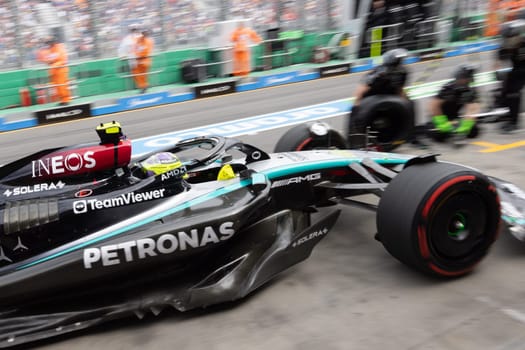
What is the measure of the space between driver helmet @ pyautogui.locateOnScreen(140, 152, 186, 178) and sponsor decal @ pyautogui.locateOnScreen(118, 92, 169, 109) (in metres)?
8.82

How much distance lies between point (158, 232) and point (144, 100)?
9739mm

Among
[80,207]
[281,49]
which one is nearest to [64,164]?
[80,207]

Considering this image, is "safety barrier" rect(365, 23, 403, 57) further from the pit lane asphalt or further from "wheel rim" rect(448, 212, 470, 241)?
"wheel rim" rect(448, 212, 470, 241)

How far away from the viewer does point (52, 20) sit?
13.4 m

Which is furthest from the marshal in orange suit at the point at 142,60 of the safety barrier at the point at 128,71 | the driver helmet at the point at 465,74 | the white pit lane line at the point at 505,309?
the white pit lane line at the point at 505,309

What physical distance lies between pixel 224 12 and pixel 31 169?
1266cm

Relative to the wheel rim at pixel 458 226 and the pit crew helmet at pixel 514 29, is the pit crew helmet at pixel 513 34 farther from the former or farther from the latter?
the wheel rim at pixel 458 226

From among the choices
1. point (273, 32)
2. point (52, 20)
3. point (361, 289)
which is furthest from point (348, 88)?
point (361, 289)

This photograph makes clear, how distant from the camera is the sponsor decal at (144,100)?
41.8ft

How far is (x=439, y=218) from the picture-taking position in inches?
155

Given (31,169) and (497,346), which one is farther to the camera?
(31,169)

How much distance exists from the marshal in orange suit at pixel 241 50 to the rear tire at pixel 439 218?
11960mm

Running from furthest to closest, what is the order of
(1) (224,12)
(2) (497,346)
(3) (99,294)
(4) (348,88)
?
(1) (224,12)
(4) (348,88)
(3) (99,294)
(2) (497,346)

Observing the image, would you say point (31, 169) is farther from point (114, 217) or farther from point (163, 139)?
point (163, 139)
